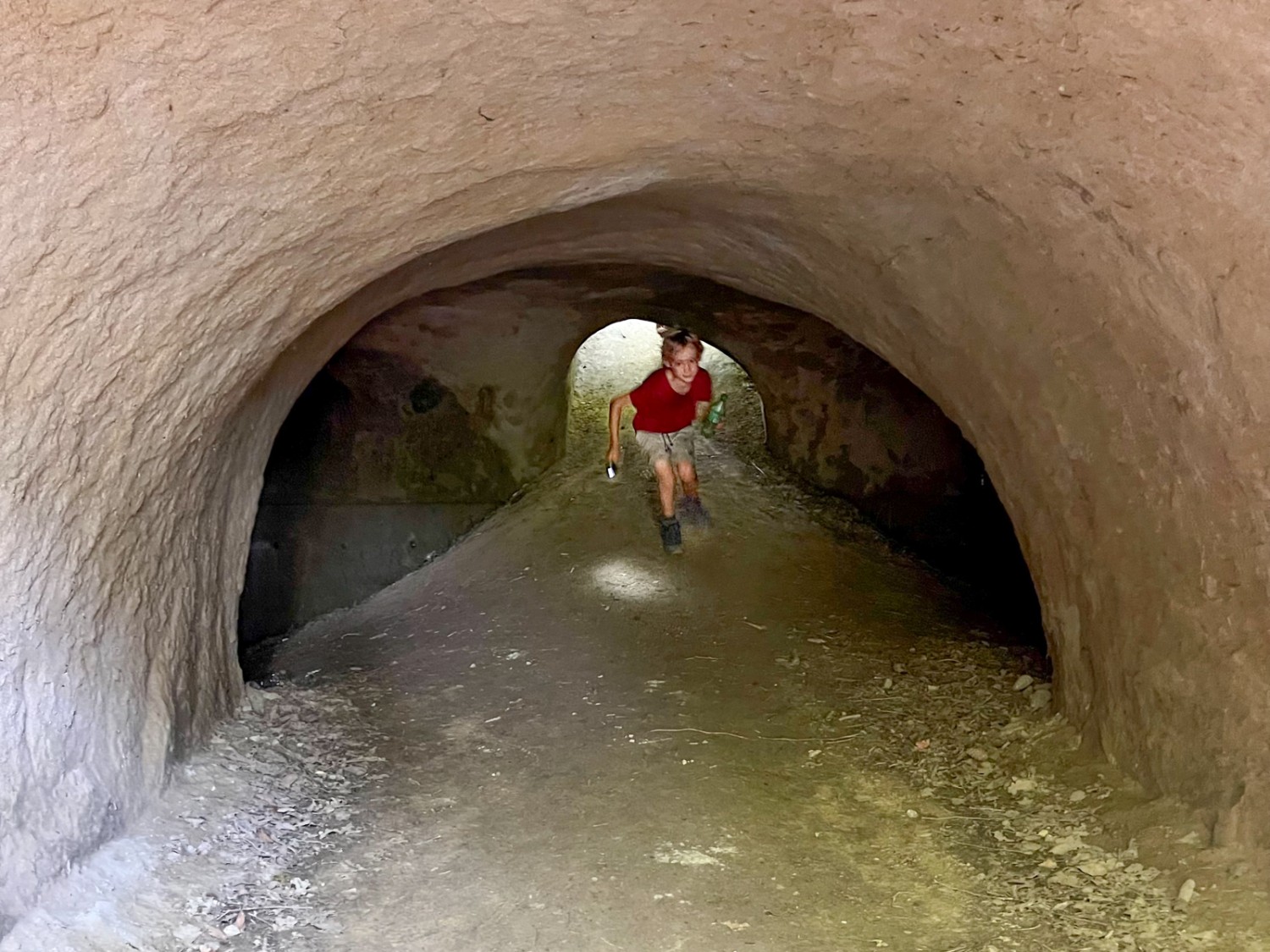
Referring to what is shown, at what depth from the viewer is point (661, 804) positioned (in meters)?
3.85

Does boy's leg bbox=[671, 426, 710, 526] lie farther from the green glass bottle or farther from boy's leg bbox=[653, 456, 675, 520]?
the green glass bottle

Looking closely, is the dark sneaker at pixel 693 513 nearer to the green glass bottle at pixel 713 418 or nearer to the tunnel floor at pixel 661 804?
the tunnel floor at pixel 661 804

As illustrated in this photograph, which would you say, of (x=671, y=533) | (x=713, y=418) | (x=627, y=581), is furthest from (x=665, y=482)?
(x=713, y=418)

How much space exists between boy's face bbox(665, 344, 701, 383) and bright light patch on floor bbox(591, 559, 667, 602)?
136 cm

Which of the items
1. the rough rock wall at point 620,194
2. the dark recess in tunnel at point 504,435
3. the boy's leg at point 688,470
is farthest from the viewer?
the dark recess in tunnel at point 504,435

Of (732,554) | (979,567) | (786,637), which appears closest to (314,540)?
(732,554)

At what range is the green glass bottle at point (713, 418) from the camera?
9125 mm

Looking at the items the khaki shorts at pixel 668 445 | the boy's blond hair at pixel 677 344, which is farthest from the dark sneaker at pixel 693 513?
the boy's blond hair at pixel 677 344

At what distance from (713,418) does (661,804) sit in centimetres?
567

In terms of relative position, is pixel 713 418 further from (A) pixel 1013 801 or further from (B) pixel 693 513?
(A) pixel 1013 801

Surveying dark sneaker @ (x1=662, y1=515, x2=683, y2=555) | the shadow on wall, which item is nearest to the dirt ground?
dark sneaker @ (x1=662, y1=515, x2=683, y2=555)

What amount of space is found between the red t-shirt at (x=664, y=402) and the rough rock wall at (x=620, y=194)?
6.66ft

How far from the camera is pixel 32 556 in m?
2.63

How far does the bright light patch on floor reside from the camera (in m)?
6.48
